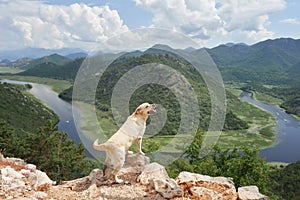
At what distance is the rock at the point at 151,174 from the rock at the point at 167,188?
13.0 inches

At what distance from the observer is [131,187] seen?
7551 mm

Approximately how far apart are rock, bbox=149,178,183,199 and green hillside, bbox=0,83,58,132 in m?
60.9

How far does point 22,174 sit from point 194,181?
203 inches

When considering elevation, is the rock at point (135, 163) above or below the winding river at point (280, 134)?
above

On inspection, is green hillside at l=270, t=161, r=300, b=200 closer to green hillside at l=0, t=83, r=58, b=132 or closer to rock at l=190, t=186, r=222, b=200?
rock at l=190, t=186, r=222, b=200

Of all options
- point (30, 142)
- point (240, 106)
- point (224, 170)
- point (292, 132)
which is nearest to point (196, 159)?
point (224, 170)

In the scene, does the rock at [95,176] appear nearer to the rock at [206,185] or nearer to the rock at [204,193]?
the rock at [206,185]

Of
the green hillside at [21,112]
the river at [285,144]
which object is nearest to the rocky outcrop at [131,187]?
the river at [285,144]

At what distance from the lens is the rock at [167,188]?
6.99 m

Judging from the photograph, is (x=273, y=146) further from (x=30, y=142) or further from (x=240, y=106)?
(x=30, y=142)

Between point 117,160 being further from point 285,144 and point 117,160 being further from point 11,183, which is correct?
point 285,144

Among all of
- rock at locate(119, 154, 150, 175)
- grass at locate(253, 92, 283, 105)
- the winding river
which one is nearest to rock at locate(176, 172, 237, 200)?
rock at locate(119, 154, 150, 175)

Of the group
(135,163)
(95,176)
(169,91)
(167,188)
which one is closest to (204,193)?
(167,188)

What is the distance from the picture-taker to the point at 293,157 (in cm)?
6072
